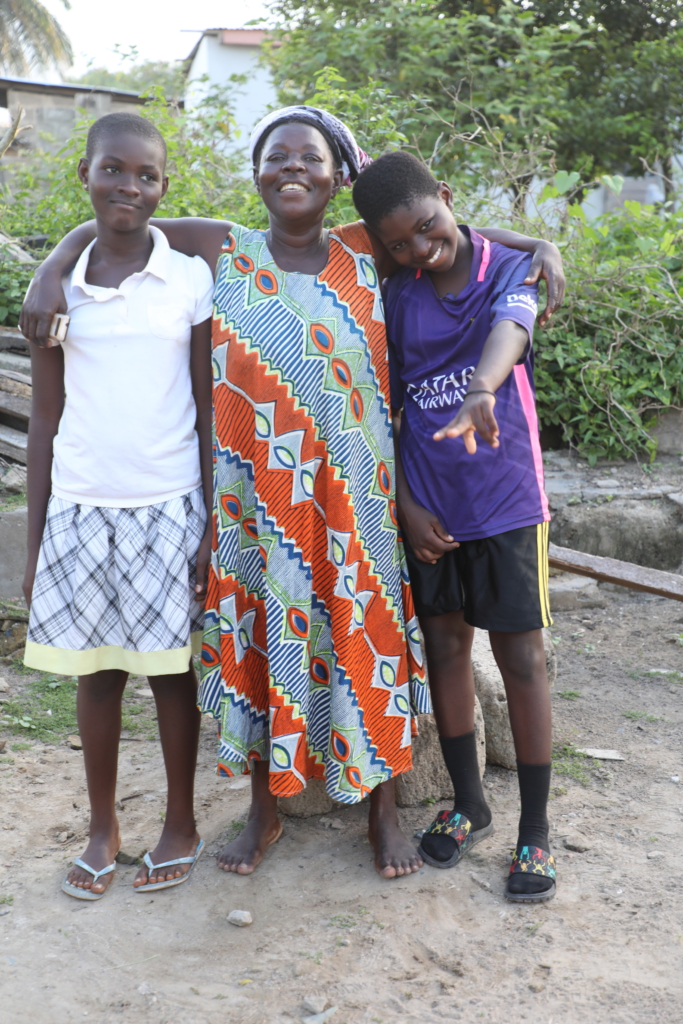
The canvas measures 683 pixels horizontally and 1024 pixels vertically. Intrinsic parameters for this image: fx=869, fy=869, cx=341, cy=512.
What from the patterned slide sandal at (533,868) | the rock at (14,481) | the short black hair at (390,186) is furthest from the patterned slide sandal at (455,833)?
the rock at (14,481)

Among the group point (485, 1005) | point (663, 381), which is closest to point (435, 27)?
point (663, 381)

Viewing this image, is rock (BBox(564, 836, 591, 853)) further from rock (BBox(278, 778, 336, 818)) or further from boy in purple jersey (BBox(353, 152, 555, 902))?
rock (BBox(278, 778, 336, 818))

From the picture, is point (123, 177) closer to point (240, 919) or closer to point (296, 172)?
point (296, 172)

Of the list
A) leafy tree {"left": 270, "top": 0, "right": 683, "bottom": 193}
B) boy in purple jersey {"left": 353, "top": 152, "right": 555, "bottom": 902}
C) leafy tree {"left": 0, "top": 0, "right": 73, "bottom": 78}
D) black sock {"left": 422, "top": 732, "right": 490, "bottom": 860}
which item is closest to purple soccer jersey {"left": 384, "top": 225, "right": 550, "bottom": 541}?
boy in purple jersey {"left": 353, "top": 152, "right": 555, "bottom": 902}

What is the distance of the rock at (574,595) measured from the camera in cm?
423

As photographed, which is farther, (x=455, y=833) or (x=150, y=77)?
(x=150, y=77)

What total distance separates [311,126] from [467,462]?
85 centimetres

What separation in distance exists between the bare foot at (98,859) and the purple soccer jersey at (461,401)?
1.19 meters

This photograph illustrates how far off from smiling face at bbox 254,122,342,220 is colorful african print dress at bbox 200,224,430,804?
0.12m

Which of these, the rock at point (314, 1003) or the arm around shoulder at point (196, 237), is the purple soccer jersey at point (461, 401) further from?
the rock at point (314, 1003)

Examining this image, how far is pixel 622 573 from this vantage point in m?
3.38

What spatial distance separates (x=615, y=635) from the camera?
3.92 metres

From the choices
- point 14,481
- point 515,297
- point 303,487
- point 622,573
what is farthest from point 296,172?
point 14,481

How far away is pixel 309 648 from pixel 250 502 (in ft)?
1.27
